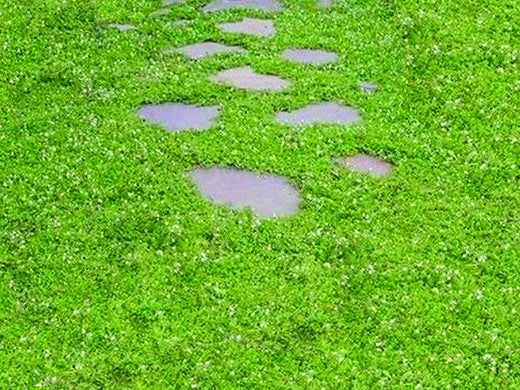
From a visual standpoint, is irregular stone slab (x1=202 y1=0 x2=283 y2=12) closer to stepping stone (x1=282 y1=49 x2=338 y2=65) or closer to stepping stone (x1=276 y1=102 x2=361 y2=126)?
stepping stone (x1=282 y1=49 x2=338 y2=65)

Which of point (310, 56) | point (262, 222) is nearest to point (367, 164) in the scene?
Answer: point (262, 222)

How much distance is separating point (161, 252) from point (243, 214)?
146 centimetres

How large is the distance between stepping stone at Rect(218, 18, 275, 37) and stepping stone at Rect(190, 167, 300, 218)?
16.5 ft

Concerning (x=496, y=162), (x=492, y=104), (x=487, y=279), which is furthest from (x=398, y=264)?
(x=492, y=104)

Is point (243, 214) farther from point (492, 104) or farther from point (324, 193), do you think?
point (492, 104)

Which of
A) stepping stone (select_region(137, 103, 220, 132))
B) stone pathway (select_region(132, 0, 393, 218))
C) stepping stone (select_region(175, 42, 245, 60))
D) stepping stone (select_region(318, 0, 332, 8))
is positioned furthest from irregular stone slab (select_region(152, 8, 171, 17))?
stepping stone (select_region(137, 103, 220, 132))

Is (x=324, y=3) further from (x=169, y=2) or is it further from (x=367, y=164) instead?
(x=367, y=164)

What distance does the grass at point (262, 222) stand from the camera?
36.0 ft

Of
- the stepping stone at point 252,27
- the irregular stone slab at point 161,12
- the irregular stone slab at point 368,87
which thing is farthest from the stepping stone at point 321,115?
the irregular stone slab at point 161,12

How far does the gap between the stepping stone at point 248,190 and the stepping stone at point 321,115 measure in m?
1.77

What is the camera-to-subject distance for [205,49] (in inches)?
687

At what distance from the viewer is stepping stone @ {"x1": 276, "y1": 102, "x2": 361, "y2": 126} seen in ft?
50.0

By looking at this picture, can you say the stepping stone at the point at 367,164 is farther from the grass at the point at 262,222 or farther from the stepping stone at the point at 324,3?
the stepping stone at the point at 324,3

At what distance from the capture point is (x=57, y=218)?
13023mm
